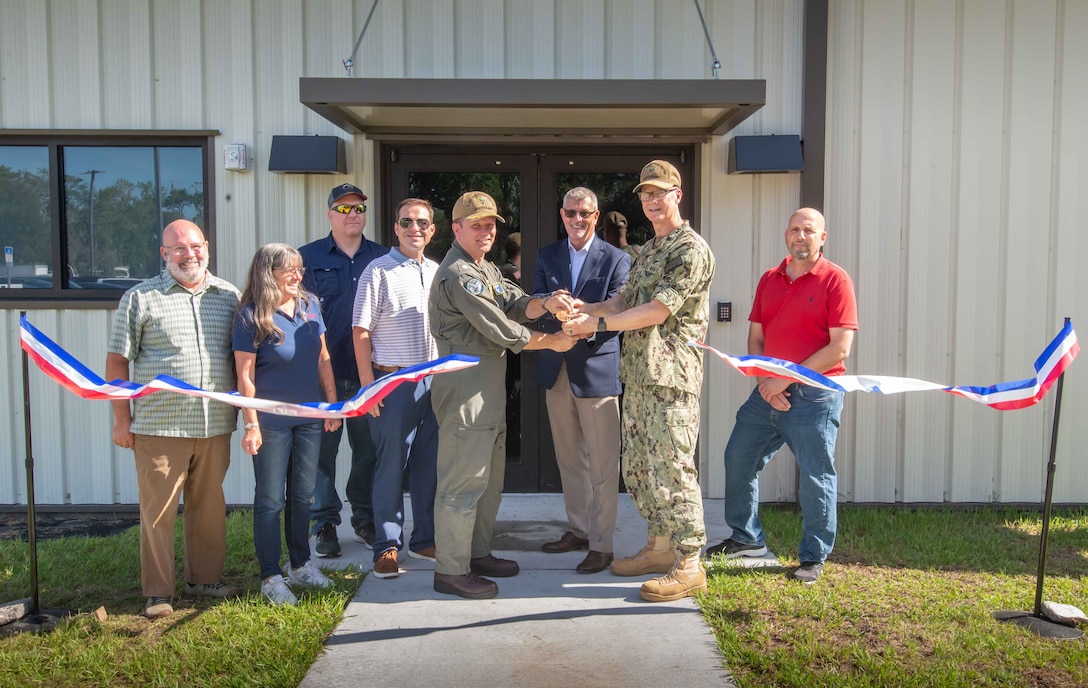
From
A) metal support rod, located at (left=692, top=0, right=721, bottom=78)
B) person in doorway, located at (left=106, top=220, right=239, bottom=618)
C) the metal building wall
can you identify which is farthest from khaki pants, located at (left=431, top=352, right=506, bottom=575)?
the metal building wall

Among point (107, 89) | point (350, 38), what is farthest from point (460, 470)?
point (107, 89)

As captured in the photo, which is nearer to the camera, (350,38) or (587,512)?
(587,512)

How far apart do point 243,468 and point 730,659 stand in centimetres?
373

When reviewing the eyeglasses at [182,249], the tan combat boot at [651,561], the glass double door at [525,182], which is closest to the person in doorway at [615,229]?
the glass double door at [525,182]

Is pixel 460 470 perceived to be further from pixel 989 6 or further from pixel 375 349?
pixel 989 6

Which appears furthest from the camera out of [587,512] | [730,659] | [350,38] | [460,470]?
[350,38]

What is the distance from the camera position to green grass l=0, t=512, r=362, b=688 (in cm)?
348

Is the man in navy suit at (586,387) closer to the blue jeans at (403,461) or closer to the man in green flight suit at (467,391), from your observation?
the man in green flight suit at (467,391)

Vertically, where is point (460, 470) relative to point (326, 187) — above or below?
below

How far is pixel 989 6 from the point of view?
5809mm

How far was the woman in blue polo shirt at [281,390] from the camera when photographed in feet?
13.0

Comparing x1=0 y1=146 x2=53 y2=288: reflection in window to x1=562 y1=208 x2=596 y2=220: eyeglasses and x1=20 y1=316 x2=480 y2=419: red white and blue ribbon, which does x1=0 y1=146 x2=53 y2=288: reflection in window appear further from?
x1=562 y1=208 x2=596 y2=220: eyeglasses

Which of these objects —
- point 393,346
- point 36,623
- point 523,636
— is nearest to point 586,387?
point 393,346

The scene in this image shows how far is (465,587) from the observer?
4.22m
